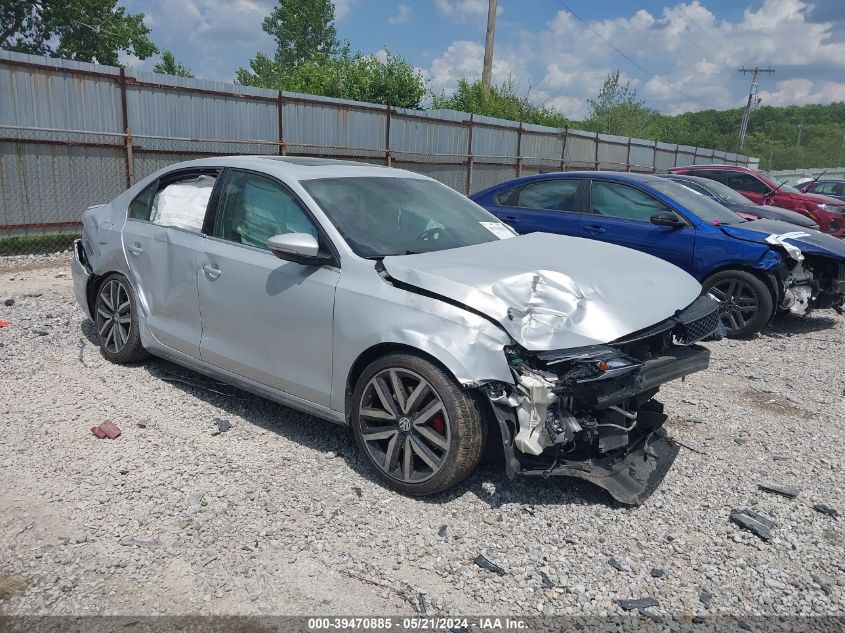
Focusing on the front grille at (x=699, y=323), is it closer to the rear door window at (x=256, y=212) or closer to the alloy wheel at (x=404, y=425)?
the alloy wheel at (x=404, y=425)

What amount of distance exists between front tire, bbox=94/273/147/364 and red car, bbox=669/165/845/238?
12.7m

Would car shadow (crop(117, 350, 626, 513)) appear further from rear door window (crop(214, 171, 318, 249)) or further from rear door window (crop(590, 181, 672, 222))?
rear door window (crop(590, 181, 672, 222))

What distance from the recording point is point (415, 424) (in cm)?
353

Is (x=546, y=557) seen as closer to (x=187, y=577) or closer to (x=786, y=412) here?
(x=187, y=577)

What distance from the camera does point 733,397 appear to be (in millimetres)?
5469

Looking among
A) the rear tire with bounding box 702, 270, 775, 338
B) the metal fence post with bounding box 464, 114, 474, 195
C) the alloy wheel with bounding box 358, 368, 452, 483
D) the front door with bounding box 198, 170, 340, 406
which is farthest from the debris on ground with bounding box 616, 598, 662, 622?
the metal fence post with bounding box 464, 114, 474, 195

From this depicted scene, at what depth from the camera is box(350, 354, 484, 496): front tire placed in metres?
3.36

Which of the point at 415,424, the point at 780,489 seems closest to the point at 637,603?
the point at 415,424

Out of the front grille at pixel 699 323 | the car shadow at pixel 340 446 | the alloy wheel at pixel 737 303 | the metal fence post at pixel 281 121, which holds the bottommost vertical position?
the car shadow at pixel 340 446

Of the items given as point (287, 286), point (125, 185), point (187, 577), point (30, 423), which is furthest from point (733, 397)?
point (125, 185)

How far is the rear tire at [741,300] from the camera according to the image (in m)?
7.18

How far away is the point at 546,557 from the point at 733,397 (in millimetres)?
3035

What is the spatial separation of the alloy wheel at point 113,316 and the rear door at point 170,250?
0.28 meters

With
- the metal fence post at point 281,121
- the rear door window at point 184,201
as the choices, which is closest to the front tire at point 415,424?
the rear door window at point 184,201
